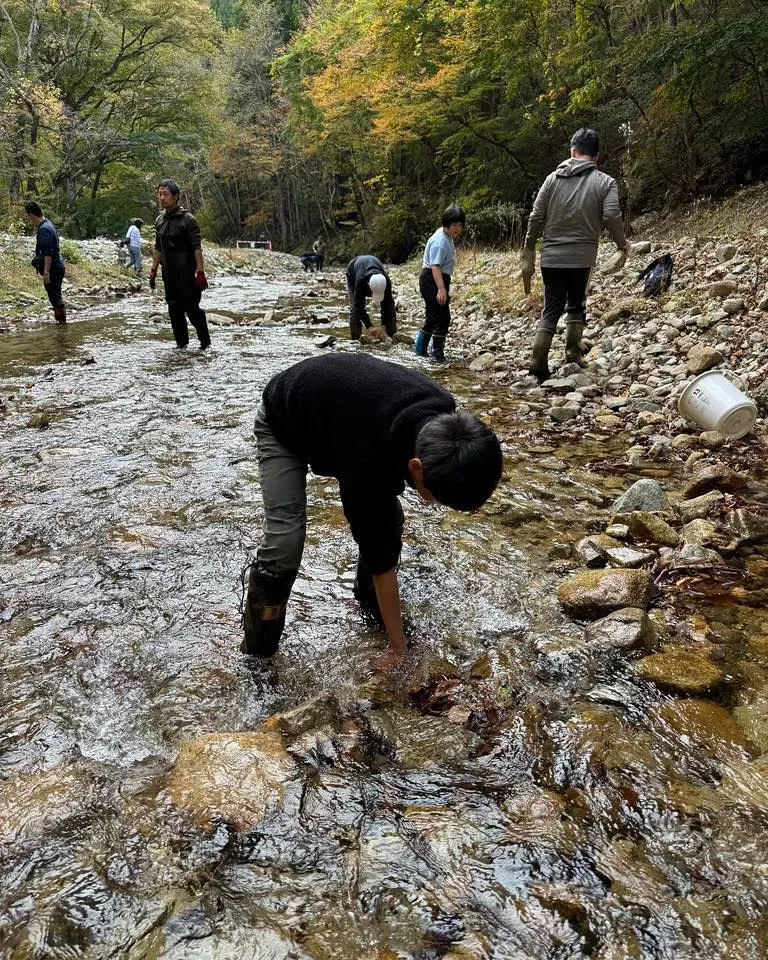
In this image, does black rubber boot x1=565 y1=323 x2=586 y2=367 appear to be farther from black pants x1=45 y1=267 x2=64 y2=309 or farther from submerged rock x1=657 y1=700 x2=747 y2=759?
black pants x1=45 y1=267 x2=64 y2=309

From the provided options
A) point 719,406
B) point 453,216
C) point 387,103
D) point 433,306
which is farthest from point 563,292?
A: point 387,103

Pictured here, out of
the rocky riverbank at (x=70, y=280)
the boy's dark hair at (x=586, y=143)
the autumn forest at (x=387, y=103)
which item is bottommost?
the rocky riverbank at (x=70, y=280)

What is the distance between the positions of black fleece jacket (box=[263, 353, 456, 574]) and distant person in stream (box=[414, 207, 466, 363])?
18.6 feet

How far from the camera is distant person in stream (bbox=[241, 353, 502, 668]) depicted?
1929 mm

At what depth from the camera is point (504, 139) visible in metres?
19.3

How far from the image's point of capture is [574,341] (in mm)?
6676

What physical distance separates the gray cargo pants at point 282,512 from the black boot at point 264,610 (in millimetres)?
34

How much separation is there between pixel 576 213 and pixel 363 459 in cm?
Result: 495

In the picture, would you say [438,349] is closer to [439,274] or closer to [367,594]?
[439,274]

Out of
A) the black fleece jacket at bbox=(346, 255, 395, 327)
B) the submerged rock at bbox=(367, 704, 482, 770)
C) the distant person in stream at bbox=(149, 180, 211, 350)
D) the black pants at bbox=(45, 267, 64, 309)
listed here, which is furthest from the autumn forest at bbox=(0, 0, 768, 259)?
the black pants at bbox=(45, 267, 64, 309)

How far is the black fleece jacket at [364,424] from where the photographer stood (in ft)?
6.88

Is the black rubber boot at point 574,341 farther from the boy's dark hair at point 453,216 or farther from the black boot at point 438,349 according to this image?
the black boot at point 438,349

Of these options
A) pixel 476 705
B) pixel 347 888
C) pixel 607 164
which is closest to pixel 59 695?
pixel 347 888

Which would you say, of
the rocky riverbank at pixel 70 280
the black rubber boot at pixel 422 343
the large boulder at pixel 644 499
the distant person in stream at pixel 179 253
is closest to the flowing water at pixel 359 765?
the large boulder at pixel 644 499
